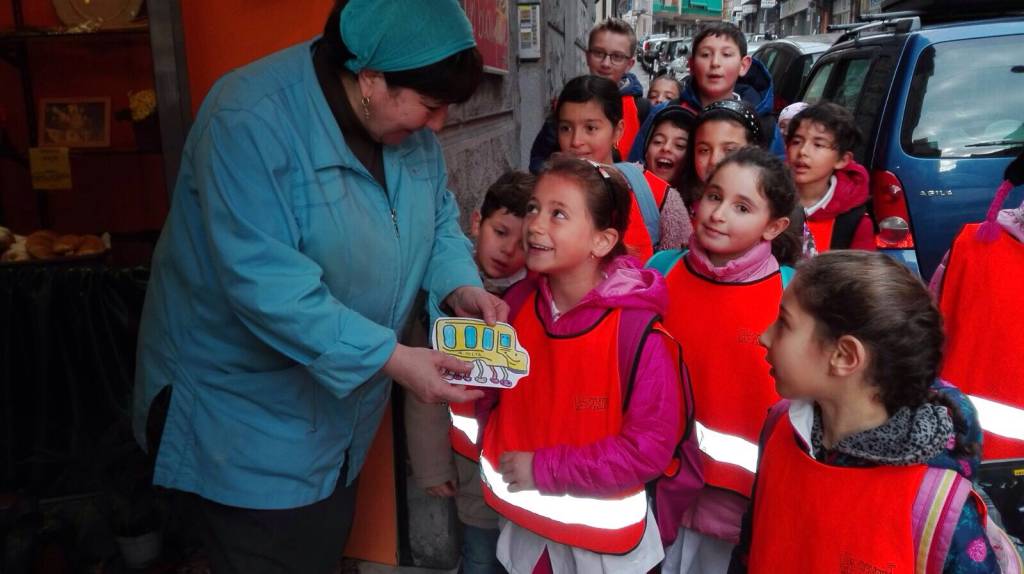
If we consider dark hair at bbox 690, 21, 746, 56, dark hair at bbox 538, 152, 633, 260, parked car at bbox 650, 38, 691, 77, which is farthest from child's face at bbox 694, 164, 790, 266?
parked car at bbox 650, 38, 691, 77

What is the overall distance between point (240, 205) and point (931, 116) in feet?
13.4

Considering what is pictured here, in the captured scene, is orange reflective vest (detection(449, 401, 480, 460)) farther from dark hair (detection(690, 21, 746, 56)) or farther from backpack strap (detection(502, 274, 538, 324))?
dark hair (detection(690, 21, 746, 56))

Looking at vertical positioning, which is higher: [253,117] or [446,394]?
[253,117]

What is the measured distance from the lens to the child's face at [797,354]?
5.04 ft

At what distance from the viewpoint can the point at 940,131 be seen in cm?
427

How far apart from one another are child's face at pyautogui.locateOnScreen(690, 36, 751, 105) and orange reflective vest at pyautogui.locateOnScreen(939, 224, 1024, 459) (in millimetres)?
1824

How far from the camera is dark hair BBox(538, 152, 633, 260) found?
78.8 inches

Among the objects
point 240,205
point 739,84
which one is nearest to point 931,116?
point 739,84

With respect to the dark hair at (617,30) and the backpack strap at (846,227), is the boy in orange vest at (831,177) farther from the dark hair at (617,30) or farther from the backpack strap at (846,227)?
the dark hair at (617,30)

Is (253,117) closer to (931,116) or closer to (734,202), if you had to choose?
(734,202)

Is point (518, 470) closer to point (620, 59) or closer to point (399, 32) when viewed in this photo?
point (399, 32)

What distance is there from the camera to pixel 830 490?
1.49 metres

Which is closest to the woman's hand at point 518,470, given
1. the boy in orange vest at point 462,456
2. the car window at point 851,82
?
the boy in orange vest at point 462,456

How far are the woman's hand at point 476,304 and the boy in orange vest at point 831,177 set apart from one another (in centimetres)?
180
